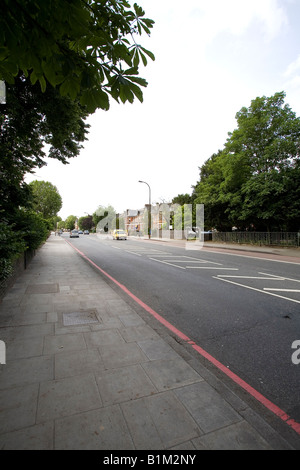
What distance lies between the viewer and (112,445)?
169 cm

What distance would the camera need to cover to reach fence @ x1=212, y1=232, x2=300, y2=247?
19.9 m

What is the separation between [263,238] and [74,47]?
2433cm

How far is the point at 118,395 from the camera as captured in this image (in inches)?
86.8

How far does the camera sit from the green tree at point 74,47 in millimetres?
1587

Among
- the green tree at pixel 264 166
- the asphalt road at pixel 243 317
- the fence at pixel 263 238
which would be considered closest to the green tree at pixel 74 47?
the asphalt road at pixel 243 317

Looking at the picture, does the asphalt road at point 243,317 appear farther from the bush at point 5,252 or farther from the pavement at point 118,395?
the bush at point 5,252

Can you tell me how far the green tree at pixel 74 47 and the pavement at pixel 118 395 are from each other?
288cm

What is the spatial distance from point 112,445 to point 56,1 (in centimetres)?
349

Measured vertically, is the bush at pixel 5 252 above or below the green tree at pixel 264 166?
below
